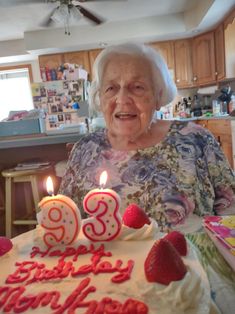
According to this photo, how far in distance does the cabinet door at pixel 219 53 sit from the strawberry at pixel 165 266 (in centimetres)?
428

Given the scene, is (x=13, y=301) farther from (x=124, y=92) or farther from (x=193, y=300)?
(x=124, y=92)

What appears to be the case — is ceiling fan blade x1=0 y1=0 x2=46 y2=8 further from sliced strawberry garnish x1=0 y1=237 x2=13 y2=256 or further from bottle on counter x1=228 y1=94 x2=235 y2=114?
sliced strawberry garnish x1=0 y1=237 x2=13 y2=256

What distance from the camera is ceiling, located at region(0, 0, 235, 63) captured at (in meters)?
3.79

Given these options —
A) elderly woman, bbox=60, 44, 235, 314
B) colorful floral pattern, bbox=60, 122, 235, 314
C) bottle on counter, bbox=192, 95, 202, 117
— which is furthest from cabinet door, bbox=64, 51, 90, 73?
colorful floral pattern, bbox=60, 122, 235, 314

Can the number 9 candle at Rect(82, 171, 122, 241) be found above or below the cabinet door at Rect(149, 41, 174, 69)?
below

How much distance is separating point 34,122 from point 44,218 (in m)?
1.52

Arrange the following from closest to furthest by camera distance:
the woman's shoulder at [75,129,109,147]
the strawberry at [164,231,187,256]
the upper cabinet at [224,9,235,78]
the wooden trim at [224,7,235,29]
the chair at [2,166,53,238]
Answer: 1. the strawberry at [164,231,187,256]
2. the woman's shoulder at [75,129,109,147]
3. the chair at [2,166,53,238]
4. the wooden trim at [224,7,235,29]
5. the upper cabinet at [224,9,235,78]

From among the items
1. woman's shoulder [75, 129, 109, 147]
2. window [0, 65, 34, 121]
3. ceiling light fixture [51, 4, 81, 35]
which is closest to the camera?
woman's shoulder [75, 129, 109, 147]

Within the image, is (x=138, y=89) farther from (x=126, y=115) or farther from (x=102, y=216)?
(x=102, y=216)

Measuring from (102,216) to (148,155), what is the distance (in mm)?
565

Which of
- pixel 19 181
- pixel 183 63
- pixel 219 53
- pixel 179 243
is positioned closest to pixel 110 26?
pixel 183 63

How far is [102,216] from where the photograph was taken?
65 centimetres

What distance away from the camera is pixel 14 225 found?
7.02 feet

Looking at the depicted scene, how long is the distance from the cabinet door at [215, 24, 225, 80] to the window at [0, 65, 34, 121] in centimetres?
330
